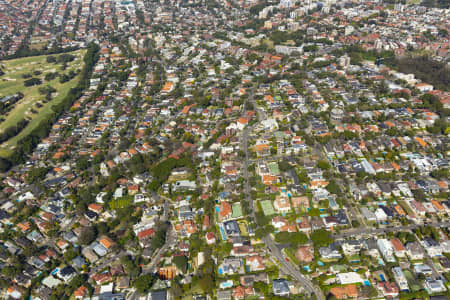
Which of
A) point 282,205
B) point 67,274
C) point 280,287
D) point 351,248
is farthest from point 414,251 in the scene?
point 67,274

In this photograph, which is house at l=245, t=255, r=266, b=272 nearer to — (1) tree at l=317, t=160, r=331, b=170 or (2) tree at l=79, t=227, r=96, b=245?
(1) tree at l=317, t=160, r=331, b=170

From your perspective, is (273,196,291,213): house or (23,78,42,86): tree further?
(23,78,42,86): tree

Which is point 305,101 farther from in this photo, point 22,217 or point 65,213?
point 22,217

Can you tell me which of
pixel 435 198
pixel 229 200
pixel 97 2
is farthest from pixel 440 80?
pixel 97 2

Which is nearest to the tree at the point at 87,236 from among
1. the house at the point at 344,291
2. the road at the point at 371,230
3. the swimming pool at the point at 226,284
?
the swimming pool at the point at 226,284

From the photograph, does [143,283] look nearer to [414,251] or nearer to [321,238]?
[321,238]

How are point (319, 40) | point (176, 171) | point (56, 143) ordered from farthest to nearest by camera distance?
point (319, 40) → point (56, 143) → point (176, 171)

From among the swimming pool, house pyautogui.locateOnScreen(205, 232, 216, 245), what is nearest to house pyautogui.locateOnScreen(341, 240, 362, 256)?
the swimming pool

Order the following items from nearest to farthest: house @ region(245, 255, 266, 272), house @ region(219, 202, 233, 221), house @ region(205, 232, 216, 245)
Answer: house @ region(245, 255, 266, 272), house @ region(205, 232, 216, 245), house @ region(219, 202, 233, 221)
